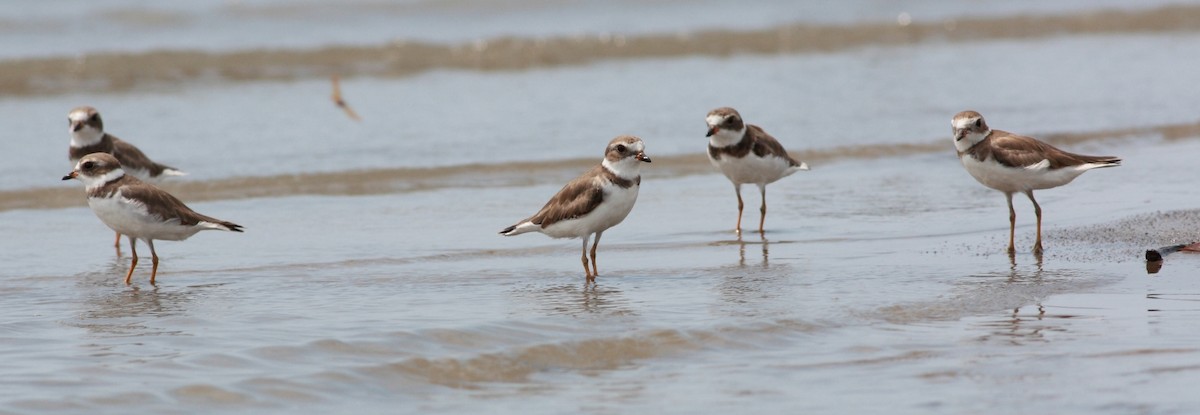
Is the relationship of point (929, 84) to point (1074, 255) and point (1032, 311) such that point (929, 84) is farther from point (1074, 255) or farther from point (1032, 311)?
point (1032, 311)

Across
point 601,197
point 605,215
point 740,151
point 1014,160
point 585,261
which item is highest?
point 740,151

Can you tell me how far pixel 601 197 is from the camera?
9078 mm

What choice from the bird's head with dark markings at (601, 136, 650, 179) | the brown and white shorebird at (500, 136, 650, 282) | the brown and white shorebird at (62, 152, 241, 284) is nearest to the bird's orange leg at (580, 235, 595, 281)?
the brown and white shorebird at (500, 136, 650, 282)

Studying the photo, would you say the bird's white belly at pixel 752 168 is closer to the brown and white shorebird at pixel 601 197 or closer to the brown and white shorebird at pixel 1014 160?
the brown and white shorebird at pixel 1014 160

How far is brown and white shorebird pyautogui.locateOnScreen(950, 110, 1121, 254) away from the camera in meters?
9.51

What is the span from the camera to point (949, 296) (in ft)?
27.0

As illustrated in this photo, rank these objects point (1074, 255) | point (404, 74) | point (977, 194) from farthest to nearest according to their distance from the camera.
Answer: point (404, 74), point (977, 194), point (1074, 255)

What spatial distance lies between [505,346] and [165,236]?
331 centimetres

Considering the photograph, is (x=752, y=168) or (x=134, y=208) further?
(x=752, y=168)

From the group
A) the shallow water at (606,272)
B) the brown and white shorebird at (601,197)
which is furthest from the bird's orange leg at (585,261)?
the shallow water at (606,272)

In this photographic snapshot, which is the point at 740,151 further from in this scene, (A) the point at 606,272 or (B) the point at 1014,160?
(B) the point at 1014,160

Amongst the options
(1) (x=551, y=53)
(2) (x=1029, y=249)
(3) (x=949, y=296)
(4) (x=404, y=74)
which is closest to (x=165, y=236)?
(3) (x=949, y=296)

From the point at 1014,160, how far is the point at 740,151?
2407 millimetres

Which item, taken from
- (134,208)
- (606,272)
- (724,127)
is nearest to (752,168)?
(724,127)
